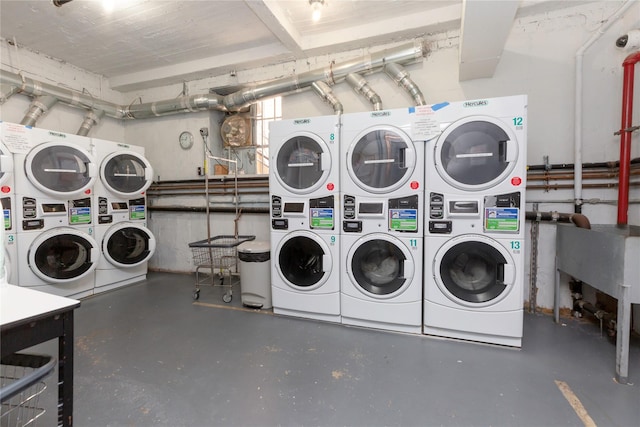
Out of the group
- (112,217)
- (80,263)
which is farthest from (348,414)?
(112,217)

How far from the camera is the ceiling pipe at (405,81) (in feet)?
9.76

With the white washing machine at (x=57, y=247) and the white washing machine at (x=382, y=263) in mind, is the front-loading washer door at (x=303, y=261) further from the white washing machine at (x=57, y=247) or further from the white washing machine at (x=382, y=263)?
the white washing machine at (x=57, y=247)

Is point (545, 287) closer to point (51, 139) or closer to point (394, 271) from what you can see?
point (394, 271)

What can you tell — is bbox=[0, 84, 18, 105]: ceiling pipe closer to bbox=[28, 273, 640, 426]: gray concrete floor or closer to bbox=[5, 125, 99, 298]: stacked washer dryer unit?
bbox=[5, 125, 99, 298]: stacked washer dryer unit

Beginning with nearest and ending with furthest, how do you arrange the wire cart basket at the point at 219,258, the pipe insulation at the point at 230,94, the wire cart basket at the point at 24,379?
the wire cart basket at the point at 24,379
the pipe insulation at the point at 230,94
the wire cart basket at the point at 219,258

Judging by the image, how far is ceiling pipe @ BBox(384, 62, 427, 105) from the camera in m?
2.97

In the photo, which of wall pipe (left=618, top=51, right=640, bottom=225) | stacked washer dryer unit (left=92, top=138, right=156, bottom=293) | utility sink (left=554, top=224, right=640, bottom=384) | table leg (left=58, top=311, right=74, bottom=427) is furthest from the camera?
stacked washer dryer unit (left=92, top=138, right=156, bottom=293)

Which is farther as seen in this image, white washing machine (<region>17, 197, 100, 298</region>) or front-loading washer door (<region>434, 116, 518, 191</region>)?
white washing machine (<region>17, 197, 100, 298</region>)

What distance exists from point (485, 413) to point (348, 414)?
0.78 meters

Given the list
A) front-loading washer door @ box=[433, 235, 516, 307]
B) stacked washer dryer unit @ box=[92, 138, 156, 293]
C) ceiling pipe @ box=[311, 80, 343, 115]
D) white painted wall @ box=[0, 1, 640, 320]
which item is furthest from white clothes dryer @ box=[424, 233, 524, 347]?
stacked washer dryer unit @ box=[92, 138, 156, 293]

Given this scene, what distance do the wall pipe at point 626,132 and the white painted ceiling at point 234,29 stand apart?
2.86 ft

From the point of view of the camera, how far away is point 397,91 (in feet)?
10.5

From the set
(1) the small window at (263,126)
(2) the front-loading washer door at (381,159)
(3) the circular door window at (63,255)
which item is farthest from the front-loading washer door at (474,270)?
(3) the circular door window at (63,255)

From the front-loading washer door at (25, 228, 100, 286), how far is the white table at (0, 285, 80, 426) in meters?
2.42
